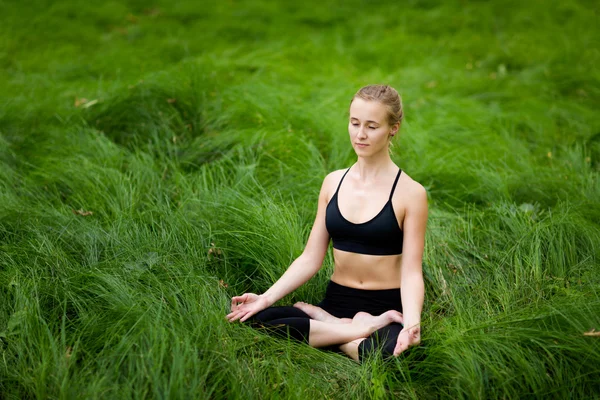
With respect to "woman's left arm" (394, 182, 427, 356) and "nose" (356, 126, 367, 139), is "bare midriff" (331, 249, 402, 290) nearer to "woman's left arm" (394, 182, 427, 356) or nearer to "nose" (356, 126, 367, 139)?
"woman's left arm" (394, 182, 427, 356)

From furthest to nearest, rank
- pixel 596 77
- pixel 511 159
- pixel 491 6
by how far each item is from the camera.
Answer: pixel 491 6 → pixel 596 77 → pixel 511 159

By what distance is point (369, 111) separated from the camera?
2.70 metres

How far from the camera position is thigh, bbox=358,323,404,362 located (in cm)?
260

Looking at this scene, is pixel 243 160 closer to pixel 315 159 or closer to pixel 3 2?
pixel 315 159

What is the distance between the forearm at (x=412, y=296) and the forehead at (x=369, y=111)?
684 mm

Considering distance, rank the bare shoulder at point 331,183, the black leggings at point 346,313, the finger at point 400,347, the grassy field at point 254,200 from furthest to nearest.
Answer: the bare shoulder at point 331,183 → the black leggings at point 346,313 → the finger at point 400,347 → the grassy field at point 254,200

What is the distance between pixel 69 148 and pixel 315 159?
176cm

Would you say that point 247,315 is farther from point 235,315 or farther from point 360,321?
point 360,321

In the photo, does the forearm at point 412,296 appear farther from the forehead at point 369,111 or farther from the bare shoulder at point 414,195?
the forehead at point 369,111

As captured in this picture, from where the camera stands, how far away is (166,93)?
4.99 meters

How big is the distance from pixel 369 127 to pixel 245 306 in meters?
0.97

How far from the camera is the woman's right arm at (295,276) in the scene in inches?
110

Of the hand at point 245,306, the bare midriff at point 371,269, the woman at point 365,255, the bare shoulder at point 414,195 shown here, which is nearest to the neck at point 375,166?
the woman at point 365,255

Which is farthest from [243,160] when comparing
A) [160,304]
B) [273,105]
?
[160,304]
